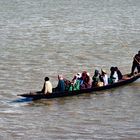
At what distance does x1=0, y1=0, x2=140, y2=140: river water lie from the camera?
1880 cm

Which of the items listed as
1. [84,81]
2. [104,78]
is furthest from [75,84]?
[104,78]

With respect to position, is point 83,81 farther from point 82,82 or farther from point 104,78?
point 104,78

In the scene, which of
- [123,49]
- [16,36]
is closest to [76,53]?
[123,49]

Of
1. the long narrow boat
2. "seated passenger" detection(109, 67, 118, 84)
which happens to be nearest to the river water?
the long narrow boat

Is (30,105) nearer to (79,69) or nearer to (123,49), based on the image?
(79,69)

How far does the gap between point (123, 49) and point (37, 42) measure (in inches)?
207

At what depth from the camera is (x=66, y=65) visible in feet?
90.3

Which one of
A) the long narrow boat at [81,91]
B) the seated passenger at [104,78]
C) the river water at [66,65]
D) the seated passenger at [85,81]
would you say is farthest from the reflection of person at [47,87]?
the seated passenger at [104,78]

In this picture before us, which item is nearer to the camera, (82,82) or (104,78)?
(82,82)

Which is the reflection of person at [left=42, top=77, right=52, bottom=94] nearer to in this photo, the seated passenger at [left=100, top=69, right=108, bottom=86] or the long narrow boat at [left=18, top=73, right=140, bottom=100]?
the long narrow boat at [left=18, top=73, right=140, bottom=100]

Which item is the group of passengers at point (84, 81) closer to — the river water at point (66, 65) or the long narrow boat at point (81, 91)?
the long narrow boat at point (81, 91)

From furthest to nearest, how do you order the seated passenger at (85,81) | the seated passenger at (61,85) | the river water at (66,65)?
the seated passenger at (85,81)
the seated passenger at (61,85)
the river water at (66,65)

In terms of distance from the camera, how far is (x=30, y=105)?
21188 millimetres

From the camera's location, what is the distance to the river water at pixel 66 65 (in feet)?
61.7
